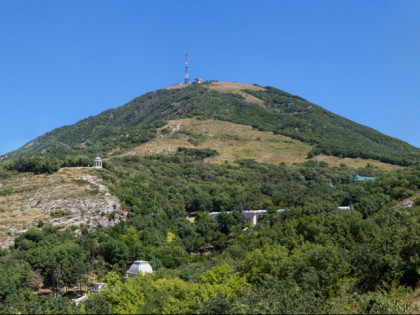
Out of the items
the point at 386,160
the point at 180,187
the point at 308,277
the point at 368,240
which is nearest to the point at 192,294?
the point at 308,277

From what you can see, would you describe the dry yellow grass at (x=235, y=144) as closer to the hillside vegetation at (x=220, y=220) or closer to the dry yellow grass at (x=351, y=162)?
the dry yellow grass at (x=351, y=162)

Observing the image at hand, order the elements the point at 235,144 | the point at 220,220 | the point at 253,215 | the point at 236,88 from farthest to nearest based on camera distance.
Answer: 1. the point at 236,88
2. the point at 235,144
3. the point at 253,215
4. the point at 220,220

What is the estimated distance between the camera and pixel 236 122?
13962cm

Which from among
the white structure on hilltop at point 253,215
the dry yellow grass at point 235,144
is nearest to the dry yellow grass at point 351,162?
the dry yellow grass at point 235,144

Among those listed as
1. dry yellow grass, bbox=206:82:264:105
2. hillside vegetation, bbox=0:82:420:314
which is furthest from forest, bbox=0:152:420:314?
dry yellow grass, bbox=206:82:264:105

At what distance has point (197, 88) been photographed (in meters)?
186

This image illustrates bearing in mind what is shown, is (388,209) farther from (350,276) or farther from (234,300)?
(234,300)

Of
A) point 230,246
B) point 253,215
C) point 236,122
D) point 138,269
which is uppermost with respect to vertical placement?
point 236,122

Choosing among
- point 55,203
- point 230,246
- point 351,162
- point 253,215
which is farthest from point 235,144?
point 230,246

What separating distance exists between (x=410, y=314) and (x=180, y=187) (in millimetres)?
67356

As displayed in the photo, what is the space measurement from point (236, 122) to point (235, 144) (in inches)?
666

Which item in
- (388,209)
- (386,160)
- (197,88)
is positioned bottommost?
(388,209)

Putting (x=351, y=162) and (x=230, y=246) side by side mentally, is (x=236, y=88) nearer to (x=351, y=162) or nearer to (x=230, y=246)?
(x=351, y=162)

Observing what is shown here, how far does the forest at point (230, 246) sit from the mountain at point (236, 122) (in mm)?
18543
